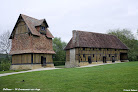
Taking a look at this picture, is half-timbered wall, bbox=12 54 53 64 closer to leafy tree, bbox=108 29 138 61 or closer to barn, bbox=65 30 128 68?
barn, bbox=65 30 128 68

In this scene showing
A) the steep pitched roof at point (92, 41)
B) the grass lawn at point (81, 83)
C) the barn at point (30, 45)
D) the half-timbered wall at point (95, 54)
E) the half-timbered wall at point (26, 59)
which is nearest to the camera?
the grass lawn at point (81, 83)

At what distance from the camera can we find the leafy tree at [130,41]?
52.5m

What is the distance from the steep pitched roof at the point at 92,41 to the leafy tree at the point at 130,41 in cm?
915

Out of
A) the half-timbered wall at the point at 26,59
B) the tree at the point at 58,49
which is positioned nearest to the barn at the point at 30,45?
the half-timbered wall at the point at 26,59

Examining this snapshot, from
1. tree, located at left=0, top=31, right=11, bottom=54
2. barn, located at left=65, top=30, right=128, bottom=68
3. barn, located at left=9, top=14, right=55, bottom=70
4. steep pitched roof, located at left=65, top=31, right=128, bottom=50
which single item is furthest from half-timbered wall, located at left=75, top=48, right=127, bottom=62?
tree, located at left=0, top=31, right=11, bottom=54

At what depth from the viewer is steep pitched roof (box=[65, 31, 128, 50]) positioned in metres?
37.3

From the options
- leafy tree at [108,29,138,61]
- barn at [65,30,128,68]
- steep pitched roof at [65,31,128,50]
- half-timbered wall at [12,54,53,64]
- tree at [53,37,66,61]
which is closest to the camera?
half-timbered wall at [12,54,53,64]

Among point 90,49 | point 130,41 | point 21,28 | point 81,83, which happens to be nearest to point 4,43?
point 21,28

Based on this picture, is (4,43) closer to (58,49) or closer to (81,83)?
(58,49)

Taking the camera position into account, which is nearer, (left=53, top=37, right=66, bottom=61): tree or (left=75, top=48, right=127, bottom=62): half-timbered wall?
(left=75, top=48, right=127, bottom=62): half-timbered wall

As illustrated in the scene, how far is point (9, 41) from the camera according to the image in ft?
134

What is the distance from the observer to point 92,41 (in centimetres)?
3947

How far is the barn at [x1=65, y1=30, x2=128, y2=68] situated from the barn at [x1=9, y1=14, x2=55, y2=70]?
679 cm

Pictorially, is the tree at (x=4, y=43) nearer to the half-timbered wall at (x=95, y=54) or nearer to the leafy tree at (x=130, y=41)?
the half-timbered wall at (x=95, y=54)
